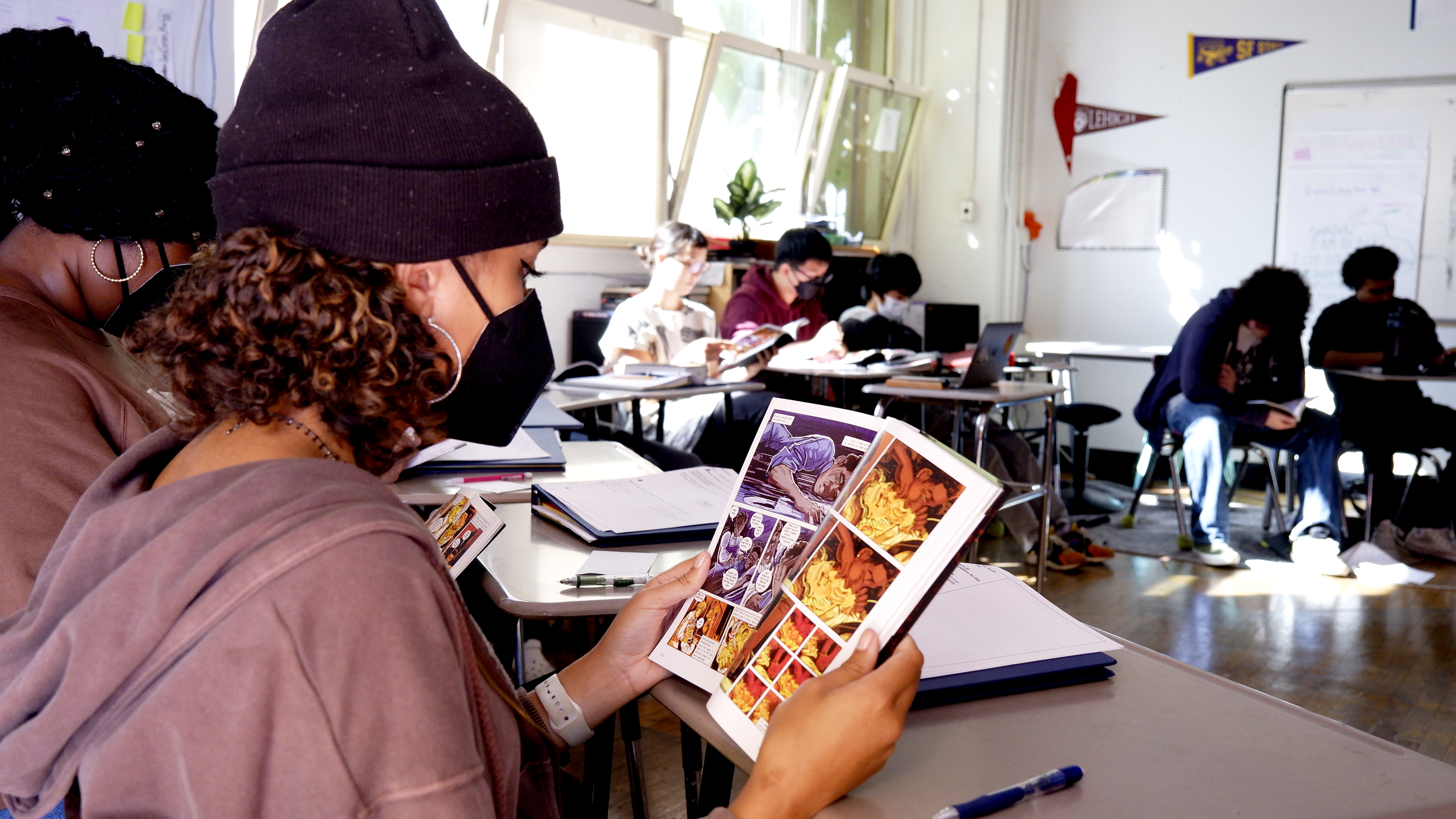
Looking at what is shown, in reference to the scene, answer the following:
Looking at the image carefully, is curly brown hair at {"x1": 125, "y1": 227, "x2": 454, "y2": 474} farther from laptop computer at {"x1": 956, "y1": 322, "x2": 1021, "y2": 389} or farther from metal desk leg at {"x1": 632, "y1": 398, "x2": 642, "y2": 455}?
laptop computer at {"x1": 956, "y1": 322, "x2": 1021, "y2": 389}

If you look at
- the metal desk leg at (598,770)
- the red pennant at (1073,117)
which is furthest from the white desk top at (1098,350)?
the metal desk leg at (598,770)

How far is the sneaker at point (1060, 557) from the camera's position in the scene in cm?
439

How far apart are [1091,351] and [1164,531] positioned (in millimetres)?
1387

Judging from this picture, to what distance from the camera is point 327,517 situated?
2.05ft

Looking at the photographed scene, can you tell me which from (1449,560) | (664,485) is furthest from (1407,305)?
(664,485)

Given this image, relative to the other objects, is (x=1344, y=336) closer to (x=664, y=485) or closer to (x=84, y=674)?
(x=664, y=485)

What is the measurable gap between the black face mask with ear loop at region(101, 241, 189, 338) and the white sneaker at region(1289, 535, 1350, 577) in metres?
4.58

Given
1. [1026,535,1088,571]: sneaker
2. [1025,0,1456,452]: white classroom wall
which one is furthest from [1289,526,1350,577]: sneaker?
[1025,0,1456,452]: white classroom wall

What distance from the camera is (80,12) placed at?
2.51 m

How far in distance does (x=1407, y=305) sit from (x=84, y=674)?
586 cm

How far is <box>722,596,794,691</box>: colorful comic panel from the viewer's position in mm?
856

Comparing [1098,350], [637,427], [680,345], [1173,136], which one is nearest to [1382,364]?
[1098,350]

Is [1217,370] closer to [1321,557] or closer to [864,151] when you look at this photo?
[1321,557]

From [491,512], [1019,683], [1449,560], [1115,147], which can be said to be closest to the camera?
[1019,683]
